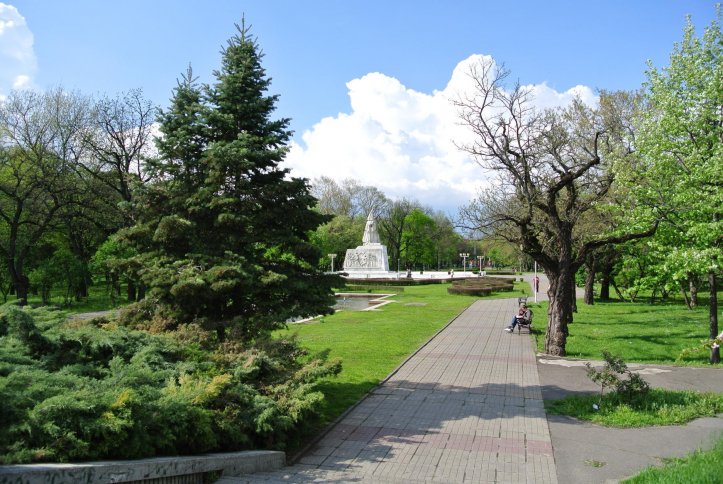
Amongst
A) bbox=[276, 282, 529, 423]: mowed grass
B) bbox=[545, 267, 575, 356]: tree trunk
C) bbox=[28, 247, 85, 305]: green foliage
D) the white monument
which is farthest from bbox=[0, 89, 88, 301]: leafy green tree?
the white monument

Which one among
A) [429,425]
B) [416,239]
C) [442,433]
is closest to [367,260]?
[416,239]

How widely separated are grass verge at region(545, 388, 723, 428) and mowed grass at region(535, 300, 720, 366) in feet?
3.10

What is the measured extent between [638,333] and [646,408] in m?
11.4

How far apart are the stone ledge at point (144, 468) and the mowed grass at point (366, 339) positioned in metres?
2.30

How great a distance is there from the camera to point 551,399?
10516 millimetres

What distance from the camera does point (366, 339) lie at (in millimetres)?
17656

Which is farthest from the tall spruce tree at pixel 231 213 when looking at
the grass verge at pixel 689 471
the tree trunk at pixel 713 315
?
the tree trunk at pixel 713 315

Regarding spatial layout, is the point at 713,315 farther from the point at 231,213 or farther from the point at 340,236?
the point at 340,236

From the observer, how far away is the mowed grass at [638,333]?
50.2 feet

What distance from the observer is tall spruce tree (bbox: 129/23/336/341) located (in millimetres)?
8969

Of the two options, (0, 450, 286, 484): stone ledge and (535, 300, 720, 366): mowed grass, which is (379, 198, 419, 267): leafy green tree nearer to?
(535, 300, 720, 366): mowed grass

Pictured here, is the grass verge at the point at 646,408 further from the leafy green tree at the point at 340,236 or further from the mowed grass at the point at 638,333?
the leafy green tree at the point at 340,236

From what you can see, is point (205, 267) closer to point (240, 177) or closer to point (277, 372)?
point (240, 177)

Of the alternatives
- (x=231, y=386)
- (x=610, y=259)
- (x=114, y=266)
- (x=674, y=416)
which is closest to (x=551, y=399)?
(x=674, y=416)
